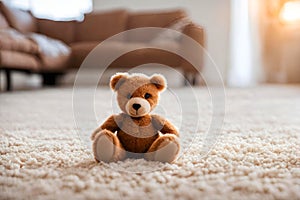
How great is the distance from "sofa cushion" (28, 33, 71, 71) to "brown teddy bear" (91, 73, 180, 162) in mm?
1939

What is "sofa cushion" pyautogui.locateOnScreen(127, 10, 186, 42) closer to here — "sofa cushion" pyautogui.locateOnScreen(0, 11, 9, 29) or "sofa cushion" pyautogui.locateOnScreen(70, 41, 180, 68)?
"sofa cushion" pyautogui.locateOnScreen(70, 41, 180, 68)

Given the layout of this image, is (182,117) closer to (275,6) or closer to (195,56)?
(195,56)

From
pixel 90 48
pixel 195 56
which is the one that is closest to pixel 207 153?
pixel 195 56

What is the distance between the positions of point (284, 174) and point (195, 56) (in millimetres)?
2153

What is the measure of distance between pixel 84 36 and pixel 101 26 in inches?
9.0

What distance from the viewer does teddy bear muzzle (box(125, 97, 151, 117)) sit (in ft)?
1.41

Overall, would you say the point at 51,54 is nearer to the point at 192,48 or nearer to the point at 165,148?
the point at 192,48

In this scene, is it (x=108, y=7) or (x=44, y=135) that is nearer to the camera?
(x=44, y=135)

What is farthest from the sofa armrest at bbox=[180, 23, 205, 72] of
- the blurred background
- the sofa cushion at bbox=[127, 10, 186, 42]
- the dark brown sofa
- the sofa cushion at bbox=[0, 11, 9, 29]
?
the sofa cushion at bbox=[0, 11, 9, 29]

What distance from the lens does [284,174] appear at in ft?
1.29

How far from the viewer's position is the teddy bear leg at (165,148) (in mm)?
425

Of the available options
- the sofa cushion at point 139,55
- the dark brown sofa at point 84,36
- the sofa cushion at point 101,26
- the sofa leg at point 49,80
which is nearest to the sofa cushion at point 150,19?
the dark brown sofa at point 84,36

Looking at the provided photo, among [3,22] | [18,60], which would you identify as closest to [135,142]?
[18,60]

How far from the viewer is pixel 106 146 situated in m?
0.42
